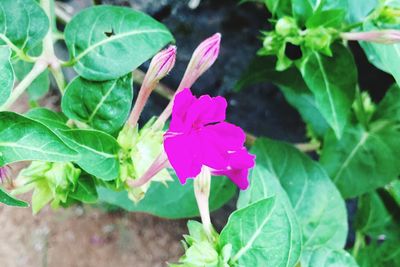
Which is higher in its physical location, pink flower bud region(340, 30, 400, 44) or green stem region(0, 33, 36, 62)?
pink flower bud region(340, 30, 400, 44)

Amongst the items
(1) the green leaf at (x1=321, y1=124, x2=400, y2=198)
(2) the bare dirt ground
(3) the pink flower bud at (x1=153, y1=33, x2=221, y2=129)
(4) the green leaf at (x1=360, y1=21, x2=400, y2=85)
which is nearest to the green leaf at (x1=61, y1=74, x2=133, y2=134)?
(3) the pink flower bud at (x1=153, y1=33, x2=221, y2=129)

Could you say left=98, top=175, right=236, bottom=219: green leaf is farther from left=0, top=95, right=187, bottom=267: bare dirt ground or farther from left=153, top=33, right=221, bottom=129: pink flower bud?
left=0, top=95, right=187, bottom=267: bare dirt ground

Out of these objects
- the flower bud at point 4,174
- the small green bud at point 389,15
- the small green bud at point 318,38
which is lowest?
the flower bud at point 4,174

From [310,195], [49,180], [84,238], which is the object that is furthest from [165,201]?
[84,238]

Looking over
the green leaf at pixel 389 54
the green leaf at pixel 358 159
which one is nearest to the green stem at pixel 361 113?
the green leaf at pixel 358 159

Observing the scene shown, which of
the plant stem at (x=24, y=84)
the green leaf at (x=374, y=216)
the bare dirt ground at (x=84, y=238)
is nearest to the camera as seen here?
the plant stem at (x=24, y=84)

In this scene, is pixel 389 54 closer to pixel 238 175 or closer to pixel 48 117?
pixel 238 175

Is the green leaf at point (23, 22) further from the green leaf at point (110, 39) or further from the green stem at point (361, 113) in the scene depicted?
the green stem at point (361, 113)
